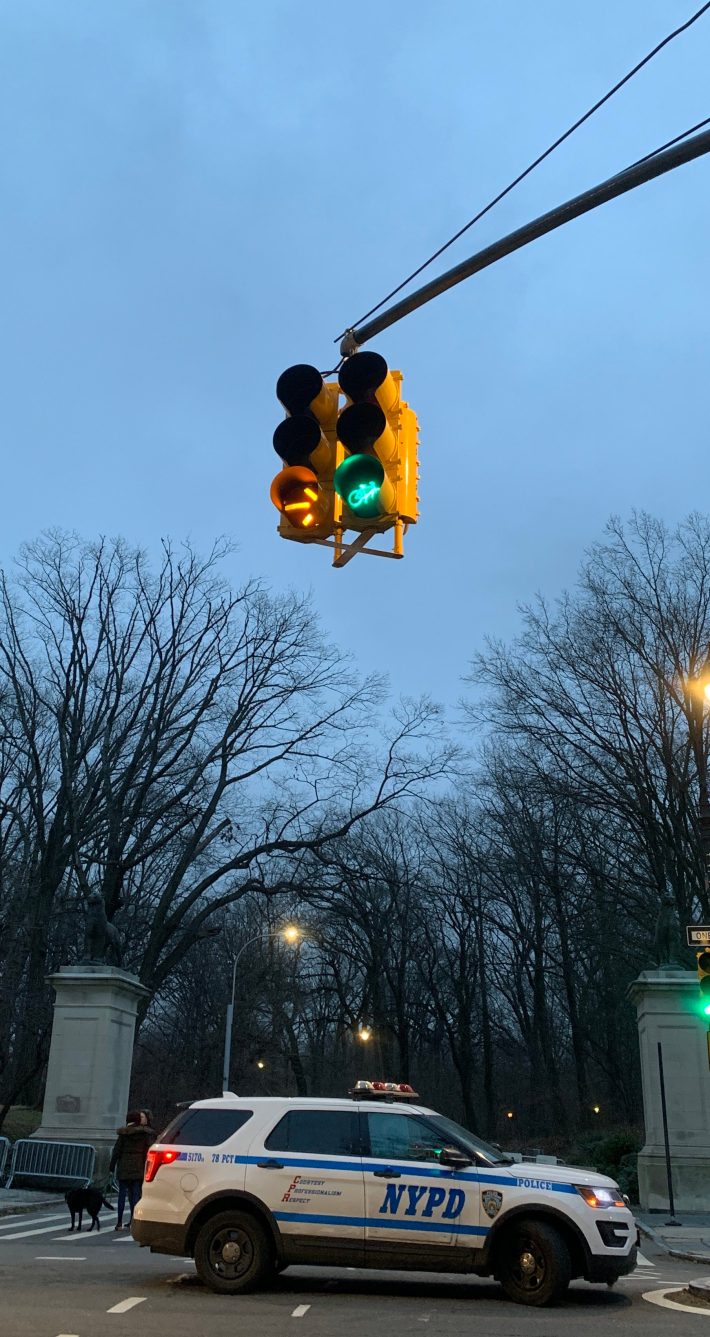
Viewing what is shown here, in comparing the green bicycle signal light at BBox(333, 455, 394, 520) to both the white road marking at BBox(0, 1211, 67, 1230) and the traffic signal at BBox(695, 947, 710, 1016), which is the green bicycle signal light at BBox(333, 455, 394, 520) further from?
the white road marking at BBox(0, 1211, 67, 1230)

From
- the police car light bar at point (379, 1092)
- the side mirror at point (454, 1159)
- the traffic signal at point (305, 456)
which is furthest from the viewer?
the police car light bar at point (379, 1092)

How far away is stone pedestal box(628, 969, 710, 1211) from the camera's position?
2114 centimetres

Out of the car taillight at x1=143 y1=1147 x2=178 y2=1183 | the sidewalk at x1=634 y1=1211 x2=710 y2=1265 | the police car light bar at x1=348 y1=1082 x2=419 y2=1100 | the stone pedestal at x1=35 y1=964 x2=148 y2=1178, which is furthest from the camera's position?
the stone pedestal at x1=35 y1=964 x2=148 y2=1178

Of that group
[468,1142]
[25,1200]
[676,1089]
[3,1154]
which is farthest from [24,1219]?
[676,1089]

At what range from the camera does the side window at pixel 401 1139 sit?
939cm

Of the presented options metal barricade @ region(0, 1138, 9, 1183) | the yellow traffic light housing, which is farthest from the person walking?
the yellow traffic light housing

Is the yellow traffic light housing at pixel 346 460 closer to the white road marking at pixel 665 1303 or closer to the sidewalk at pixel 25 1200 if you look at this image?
the white road marking at pixel 665 1303

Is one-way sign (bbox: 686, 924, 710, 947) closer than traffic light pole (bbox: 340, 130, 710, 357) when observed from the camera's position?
No

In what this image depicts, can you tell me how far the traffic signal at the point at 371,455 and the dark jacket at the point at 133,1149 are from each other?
11.0 m

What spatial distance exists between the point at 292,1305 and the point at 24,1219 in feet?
30.2

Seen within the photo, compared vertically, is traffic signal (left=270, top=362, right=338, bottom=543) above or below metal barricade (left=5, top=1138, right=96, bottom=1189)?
above

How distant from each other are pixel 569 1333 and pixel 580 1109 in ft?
147

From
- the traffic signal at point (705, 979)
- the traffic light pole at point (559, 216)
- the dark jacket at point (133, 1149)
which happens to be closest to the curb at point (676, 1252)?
the traffic signal at point (705, 979)

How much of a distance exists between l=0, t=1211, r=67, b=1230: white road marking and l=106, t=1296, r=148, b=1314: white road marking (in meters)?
7.10
